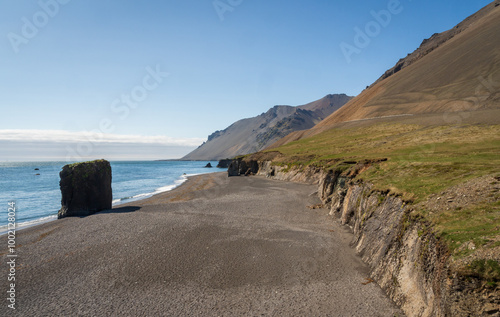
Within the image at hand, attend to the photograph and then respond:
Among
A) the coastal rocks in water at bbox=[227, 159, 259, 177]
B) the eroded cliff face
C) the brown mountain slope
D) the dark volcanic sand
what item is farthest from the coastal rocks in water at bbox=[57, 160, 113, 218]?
the brown mountain slope

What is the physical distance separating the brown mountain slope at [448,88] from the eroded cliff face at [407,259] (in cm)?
6361

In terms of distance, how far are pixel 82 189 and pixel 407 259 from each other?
37844 mm

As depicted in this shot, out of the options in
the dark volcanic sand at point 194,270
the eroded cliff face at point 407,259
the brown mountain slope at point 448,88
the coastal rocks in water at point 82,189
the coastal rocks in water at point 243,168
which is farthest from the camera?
the coastal rocks in water at point 243,168

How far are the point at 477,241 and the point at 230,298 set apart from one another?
1141cm

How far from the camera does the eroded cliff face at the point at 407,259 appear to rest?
8.87m

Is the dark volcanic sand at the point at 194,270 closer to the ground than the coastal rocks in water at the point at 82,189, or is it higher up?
closer to the ground

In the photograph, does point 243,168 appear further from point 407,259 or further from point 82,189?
point 407,259

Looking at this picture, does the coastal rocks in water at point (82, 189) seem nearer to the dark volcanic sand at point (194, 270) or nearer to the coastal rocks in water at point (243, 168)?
the dark volcanic sand at point (194, 270)

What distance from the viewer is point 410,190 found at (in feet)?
56.0

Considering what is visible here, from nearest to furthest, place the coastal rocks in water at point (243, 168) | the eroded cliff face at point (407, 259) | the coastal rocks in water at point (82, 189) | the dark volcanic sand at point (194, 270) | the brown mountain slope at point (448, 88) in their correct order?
the eroded cliff face at point (407, 259) → the dark volcanic sand at point (194, 270) → the coastal rocks in water at point (82, 189) → the brown mountain slope at point (448, 88) → the coastal rocks in water at point (243, 168)

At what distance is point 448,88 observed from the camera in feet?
357

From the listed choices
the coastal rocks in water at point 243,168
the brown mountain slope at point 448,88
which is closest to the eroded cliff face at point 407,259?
the brown mountain slope at point 448,88

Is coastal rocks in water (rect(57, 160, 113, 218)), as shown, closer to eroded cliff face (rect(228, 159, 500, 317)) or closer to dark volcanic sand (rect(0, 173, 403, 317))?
dark volcanic sand (rect(0, 173, 403, 317))

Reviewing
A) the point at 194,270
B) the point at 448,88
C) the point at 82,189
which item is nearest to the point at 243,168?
the point at 82,189
